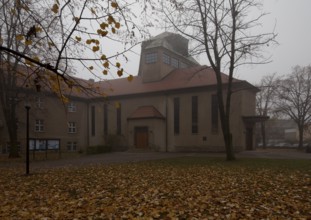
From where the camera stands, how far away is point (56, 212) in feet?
24.0

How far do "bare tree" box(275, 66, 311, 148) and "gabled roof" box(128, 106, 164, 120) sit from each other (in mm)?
19242

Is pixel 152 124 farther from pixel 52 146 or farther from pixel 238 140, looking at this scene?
pixel 52 146

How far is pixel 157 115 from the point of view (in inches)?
1425

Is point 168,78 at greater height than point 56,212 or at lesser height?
greater

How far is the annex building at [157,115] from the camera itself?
111 feet

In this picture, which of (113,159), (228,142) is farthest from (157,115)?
(228,142)

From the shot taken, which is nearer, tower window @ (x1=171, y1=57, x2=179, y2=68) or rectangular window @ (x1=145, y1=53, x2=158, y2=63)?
rectangular window @ (x1=145, y1=53, x2=158, y2=63)

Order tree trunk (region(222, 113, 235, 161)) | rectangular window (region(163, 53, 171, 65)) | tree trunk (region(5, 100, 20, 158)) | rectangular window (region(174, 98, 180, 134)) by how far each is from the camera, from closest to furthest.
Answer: tree trunk (region(222, 113, 235, 161)) → tree trunk (region(5, 100, 20, 158)) → rectangular window (region(174, 98, 180, 134)) → rectangular window (region(163, 53, 171, 65))

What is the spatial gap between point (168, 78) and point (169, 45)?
4.90 meters

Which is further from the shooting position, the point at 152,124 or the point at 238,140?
the point at 152,124

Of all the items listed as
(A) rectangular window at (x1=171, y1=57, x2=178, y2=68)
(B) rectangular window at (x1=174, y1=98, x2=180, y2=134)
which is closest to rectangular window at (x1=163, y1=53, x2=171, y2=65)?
(A) rectangular window at (x1=171, y1=57, x2=178, y2=68)

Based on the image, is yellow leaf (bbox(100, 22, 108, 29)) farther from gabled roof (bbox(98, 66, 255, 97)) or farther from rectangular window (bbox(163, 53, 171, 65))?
rectangular window (bbox(163, 53, 171, 65))

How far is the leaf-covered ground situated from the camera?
6930 millimetres

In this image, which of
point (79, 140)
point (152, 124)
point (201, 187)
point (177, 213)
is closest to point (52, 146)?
point (152, 124)
